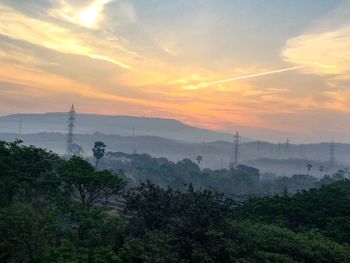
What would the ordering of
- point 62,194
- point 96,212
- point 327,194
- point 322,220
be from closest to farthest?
point 96,212 < point 62,194 < point 322,220 < point 327,194

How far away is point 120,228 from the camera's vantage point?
79.2 feet

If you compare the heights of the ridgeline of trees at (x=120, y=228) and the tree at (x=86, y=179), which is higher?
the tree at (x=86, y=179)

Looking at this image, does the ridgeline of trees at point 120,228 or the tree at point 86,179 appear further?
the tree at point 86,179

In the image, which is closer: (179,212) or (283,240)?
(283,240)

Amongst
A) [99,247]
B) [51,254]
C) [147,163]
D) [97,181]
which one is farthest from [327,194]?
[147,163]

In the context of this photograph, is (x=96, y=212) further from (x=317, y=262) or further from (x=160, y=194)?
(x=317, y=262)

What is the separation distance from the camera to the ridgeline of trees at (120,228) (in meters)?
19.6

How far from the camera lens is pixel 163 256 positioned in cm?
2067

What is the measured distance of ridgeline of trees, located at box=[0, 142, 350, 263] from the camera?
19.6 metres

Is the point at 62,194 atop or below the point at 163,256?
atop

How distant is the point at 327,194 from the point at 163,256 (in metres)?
24.2

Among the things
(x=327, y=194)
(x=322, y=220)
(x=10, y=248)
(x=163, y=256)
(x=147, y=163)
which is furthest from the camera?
(x=147, y=163)

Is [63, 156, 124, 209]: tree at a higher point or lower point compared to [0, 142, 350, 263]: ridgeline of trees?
higher

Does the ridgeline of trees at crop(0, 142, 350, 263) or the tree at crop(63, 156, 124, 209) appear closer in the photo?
the ridgeline of trees at crop(0, 142, 350, 263)
